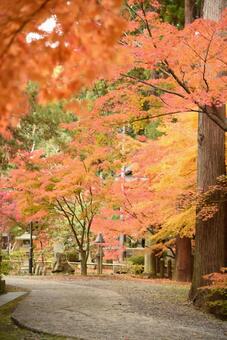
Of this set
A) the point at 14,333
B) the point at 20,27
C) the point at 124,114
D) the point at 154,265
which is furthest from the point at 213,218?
the point at 154,265

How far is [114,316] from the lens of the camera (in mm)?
7582

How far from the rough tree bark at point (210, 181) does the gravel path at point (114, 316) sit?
101cm

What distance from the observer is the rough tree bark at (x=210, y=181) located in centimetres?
966

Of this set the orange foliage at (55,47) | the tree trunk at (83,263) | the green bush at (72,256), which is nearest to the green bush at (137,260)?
the green bush at (72,256)

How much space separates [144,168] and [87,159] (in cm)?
228

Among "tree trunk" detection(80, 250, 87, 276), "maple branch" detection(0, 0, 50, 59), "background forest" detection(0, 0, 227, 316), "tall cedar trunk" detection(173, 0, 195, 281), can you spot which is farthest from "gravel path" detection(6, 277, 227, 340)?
"tree trunk" detection(80, 250, 87, 276)

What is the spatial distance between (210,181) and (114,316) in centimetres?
372

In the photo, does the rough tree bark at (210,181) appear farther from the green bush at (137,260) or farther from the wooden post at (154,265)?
the green bush at (137,260)

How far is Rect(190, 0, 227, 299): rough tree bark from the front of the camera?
9.66m

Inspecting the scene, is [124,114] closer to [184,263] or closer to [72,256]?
[184,263]

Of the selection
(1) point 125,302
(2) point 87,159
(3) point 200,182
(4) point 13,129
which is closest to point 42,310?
(1) point 125,302

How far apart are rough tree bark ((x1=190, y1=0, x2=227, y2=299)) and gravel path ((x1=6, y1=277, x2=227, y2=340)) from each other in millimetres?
1010

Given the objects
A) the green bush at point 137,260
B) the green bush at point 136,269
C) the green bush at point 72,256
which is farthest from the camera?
the green bush at point 72,256

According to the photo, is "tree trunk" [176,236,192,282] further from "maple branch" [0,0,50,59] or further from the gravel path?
"maple branch" [0,0,50,59]
